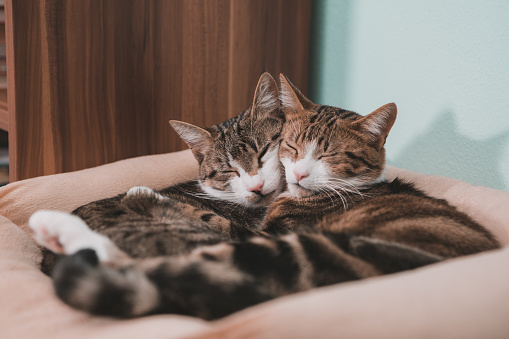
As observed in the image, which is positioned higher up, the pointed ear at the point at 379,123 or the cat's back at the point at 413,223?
the pointed ear at the point at 379,123

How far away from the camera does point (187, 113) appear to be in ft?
7.22

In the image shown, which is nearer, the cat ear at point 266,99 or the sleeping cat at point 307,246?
the sleeping cat at point 307,246

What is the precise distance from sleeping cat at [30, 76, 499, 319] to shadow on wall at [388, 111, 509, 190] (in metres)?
0.45

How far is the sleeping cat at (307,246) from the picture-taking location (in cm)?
82

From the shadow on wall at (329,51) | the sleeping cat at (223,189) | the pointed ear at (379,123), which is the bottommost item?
the sleeping cat at (223,189)

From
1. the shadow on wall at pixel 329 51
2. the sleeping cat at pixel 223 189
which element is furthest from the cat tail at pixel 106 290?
the shadow on wall at pixel 329 51

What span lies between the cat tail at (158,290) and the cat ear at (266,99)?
36.2 inches

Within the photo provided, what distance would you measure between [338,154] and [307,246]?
0.56m

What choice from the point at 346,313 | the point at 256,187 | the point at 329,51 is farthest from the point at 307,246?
the point at 329,51

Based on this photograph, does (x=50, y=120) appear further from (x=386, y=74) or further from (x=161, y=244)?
(x=386, y=74)

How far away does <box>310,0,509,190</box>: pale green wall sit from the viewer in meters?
1.65

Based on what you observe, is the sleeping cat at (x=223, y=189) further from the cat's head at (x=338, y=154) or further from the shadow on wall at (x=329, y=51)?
the shadow on wall at (x=329, y=51)

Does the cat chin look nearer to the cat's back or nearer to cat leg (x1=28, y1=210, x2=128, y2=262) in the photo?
the cat's back

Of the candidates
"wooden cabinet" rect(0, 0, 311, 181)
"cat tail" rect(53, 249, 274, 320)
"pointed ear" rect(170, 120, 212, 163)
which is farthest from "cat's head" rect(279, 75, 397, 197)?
"wooden cabinet" rect(0, 0, 311, 181)
